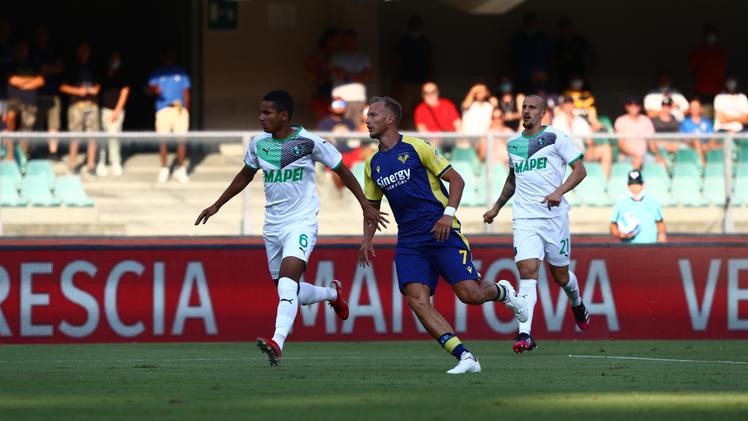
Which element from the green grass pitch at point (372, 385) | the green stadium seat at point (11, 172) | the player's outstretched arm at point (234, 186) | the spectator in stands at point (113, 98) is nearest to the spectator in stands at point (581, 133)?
the green grass pitch at point (372, 385)

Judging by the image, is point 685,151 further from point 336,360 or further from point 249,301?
point 336,360

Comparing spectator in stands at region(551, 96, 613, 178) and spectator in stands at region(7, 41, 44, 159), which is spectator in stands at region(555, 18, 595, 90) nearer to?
spectator in stands at region(551, 96, 613, 178)

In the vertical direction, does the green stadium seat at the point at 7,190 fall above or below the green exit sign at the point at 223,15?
below

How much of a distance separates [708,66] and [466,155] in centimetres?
887

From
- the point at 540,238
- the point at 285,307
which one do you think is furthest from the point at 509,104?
the point at 285,307

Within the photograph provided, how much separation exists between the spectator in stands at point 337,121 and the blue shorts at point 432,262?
9.91 m

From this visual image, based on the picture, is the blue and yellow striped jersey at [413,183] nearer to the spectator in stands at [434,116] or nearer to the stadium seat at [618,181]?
the stadium seat at [618,181]

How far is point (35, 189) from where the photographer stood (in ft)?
61.0

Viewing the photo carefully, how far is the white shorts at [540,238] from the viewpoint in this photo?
14305mm

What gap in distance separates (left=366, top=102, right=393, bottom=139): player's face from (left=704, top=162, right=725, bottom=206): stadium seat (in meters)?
9.20

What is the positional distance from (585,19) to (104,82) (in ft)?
32.1

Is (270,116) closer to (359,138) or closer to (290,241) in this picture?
(290,241)

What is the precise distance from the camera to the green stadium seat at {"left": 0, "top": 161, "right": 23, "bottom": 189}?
18.4 meters

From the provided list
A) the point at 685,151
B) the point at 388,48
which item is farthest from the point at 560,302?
the point at 388,48
